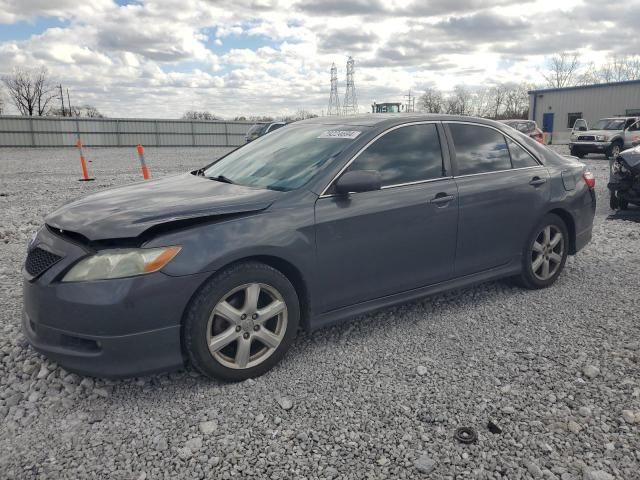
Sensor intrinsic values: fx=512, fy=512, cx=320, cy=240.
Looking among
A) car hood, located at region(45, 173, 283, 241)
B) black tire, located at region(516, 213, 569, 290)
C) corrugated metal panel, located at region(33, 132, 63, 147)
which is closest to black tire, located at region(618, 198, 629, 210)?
black tire, located at region(516, 213, 569, 290)

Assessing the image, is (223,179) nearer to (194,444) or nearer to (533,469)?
(194,444)

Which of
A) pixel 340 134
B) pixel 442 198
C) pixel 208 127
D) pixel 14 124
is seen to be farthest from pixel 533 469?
pixel 208 127

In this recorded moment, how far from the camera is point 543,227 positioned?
456 centimetres

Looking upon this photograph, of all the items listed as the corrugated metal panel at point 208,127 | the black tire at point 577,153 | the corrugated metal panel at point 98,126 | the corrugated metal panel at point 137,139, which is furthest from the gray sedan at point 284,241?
the corrugated metal panel at point 208,127

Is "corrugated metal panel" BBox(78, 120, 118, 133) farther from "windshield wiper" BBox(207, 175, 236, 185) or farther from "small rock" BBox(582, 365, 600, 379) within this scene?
"small rock" BBox(582, 365, 600, 379)

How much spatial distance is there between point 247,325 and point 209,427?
23.8 inches

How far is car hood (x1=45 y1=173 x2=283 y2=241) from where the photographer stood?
9.13 ft

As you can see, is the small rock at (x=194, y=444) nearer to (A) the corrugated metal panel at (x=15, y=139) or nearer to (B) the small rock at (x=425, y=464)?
(B) the small rock at (x=425, y=464)

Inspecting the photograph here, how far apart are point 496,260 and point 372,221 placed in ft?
4.65

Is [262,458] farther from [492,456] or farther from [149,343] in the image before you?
[492,456]

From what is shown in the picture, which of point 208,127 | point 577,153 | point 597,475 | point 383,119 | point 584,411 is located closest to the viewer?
point 597,475

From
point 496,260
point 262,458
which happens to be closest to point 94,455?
point 262,458

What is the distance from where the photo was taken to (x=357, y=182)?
3.27 metres

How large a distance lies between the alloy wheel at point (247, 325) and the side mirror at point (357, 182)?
0.79 m
